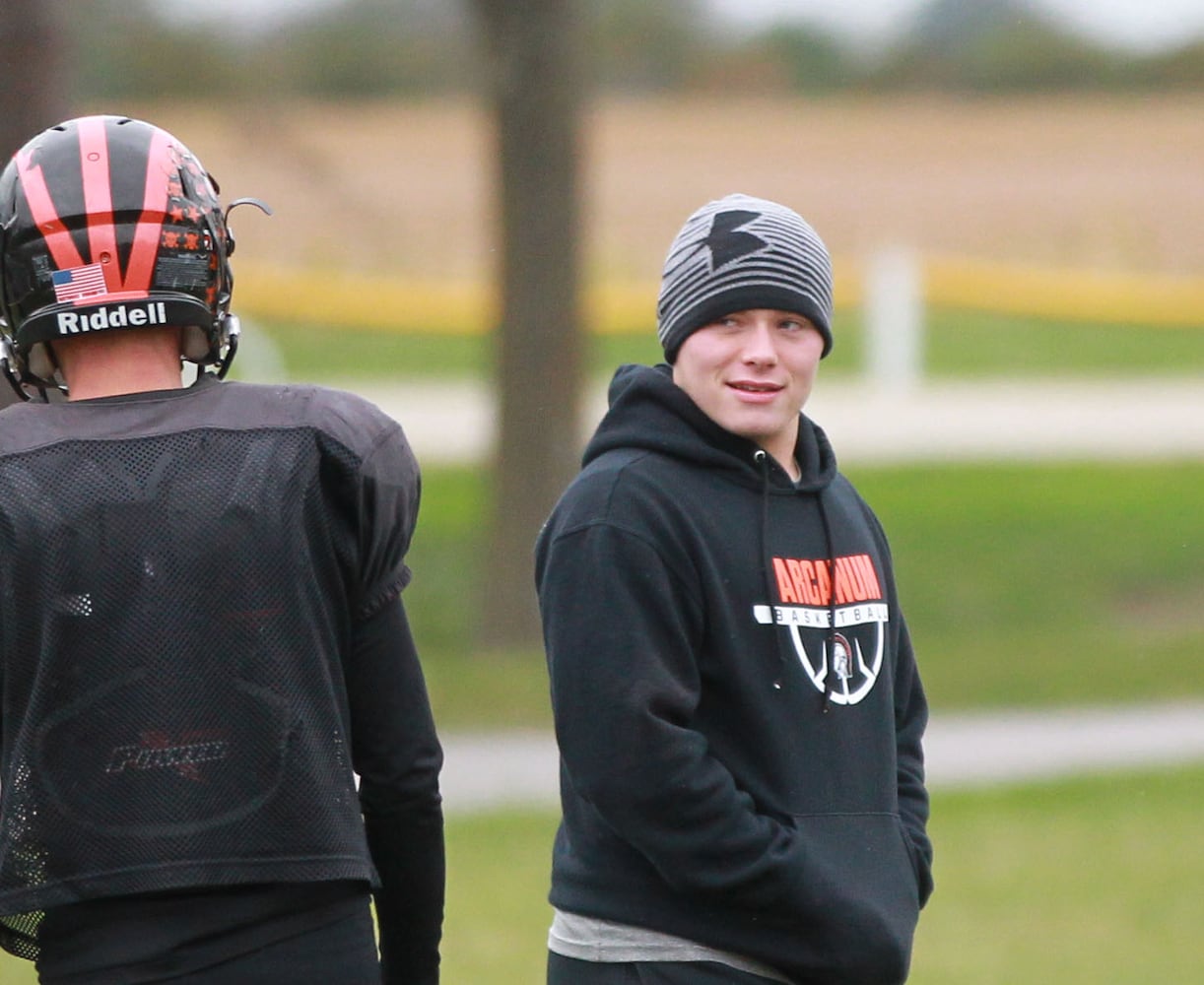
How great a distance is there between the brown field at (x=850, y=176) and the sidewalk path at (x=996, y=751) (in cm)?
2458

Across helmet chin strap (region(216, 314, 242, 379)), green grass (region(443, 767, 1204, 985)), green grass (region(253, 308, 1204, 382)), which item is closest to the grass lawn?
green grass (region(443, 767, 1204, 985))

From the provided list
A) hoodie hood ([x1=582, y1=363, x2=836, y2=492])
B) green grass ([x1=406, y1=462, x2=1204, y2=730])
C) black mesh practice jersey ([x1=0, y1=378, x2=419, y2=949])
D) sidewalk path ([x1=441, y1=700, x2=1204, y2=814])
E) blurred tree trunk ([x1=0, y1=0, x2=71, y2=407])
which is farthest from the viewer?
green grass ([x1=406, y1=462, x2=1204, y2=730])

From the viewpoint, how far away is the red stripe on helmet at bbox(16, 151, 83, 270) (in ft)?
8.73

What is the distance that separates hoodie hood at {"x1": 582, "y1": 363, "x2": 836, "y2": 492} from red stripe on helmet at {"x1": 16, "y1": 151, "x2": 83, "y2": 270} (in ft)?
2.68

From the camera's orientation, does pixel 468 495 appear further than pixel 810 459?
Yes

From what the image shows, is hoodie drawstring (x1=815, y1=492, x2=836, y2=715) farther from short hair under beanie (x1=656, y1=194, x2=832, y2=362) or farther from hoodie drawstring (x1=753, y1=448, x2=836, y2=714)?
short hair under beanie (x1=656, y1=194, x2=832, y2=362)

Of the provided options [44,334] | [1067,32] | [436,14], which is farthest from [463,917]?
[1067,32]

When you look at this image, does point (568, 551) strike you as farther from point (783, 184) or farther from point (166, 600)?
point (783, 184)

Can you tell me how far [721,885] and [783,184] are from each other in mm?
38010

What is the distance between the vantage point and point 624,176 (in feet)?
136

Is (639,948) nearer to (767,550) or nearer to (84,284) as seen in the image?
(767,550)

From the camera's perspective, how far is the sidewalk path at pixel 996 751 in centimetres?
925

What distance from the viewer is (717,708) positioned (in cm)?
288

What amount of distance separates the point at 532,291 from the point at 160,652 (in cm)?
982
